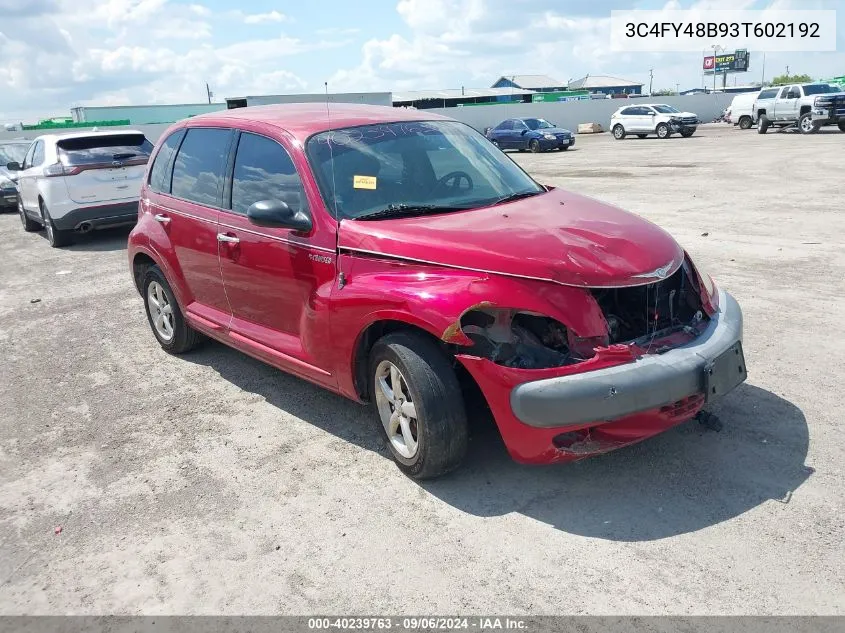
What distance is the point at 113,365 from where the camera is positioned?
597 cm

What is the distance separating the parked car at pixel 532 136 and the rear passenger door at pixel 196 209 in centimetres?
2473

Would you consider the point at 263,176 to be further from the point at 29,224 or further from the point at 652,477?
the point at 29,224

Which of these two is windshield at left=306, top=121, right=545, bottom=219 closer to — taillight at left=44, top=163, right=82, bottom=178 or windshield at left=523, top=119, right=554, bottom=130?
taillight at left=44, top=163, right=82, bottom=178

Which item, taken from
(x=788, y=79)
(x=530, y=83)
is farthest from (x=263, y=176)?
Answer: (x=788, y=79)

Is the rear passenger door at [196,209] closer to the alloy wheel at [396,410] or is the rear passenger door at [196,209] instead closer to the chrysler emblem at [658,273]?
the alloy wheel at [396,410]

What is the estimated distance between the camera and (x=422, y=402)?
3479mm

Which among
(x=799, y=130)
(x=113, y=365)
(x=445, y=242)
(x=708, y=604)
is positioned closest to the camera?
(x=708, y=604)

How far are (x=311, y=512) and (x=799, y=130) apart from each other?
31.2 m

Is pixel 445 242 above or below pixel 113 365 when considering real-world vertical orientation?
above

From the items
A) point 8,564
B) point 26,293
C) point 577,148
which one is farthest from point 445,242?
point 577,148

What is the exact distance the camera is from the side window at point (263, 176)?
4.31 meters

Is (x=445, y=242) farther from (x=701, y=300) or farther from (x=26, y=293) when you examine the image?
(x=26, y=293)

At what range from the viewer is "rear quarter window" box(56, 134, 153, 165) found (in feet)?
36.8

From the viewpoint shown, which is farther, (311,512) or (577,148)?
(577,148)
